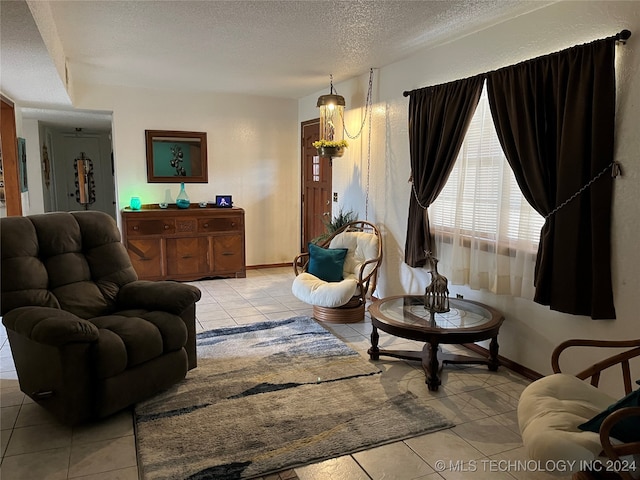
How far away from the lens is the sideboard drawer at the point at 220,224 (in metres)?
5.78

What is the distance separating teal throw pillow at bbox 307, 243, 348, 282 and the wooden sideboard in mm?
1740

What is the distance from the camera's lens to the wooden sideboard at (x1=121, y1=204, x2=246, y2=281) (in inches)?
216

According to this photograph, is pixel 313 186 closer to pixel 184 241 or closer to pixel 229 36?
pixel 184 241

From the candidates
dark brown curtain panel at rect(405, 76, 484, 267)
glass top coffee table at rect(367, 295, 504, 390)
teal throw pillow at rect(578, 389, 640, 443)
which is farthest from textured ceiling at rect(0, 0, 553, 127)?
teal throw pillow at rect(578, 389, 640, 443)

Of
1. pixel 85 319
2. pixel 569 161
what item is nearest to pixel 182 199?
pixel 85 319

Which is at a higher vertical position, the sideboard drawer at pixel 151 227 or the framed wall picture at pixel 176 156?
the framed wall picture at pixel 176 156

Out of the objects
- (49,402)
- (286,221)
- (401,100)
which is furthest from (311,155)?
(49,402)

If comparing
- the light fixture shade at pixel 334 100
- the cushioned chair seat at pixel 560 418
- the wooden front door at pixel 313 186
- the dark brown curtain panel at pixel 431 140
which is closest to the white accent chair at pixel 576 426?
the cushioned chair seat at pixel 560 418

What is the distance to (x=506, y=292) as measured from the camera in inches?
127

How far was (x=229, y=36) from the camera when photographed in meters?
3.56

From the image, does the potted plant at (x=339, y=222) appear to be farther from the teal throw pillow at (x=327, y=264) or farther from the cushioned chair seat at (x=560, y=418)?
the cushioned chair seat at (x=560, y=418)

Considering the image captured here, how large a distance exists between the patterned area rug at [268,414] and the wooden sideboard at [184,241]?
7.76 ft

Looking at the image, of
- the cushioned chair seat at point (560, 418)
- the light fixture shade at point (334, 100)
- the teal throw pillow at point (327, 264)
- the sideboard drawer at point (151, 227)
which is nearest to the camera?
the cushioned chair seat at point (560, 418)

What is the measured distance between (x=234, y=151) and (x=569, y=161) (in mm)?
4503
